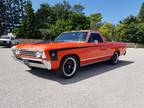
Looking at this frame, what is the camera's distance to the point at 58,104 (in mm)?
3895

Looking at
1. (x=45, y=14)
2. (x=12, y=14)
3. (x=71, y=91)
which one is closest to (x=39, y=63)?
(x=71, y=91)

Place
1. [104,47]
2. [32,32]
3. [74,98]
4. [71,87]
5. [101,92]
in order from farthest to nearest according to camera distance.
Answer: [32,32]
[104,47]
[71,87]
[101,92]
[74,98]

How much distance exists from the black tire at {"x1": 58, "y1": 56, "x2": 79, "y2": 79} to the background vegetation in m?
28.8

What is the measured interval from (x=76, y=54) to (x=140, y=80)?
86.6 inches

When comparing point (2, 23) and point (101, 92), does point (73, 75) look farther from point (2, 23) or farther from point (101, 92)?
point (2, 23)

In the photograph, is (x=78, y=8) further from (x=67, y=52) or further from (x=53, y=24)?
(x=67, y=52)

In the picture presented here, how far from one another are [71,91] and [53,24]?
39.3m

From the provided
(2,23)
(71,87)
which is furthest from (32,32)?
(71,87)

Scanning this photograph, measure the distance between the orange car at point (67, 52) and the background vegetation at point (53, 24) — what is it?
27.4 m

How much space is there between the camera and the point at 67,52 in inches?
229

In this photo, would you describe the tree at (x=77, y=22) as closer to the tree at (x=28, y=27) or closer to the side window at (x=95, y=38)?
the tree at (x=28, y=27)

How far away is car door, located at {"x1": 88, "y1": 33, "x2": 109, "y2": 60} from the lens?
7.07 m

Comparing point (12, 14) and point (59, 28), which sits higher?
point (12, 14)

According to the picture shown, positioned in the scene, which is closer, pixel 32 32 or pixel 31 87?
pixel 31 87
